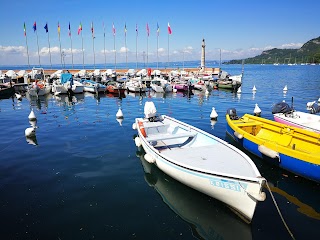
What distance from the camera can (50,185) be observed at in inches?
421

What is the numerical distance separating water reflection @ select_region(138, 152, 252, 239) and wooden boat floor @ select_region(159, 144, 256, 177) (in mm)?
1274

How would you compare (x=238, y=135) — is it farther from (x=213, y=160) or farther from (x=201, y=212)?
(x=201, y=212)

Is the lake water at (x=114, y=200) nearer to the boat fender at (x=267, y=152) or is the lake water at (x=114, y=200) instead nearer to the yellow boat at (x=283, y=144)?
the yellow boat at (x=283, y=144)

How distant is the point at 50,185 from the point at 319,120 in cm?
1788

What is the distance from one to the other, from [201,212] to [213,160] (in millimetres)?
2117

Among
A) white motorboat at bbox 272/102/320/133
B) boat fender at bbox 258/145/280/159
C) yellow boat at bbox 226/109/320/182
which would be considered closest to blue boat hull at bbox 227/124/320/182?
yellow boat at bbox 226/109/320/182

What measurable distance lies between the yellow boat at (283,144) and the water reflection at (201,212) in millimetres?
4558

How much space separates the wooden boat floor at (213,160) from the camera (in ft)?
27.4

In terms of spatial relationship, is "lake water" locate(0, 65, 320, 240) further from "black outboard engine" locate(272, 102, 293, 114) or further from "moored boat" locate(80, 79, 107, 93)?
"moored boat" locate(80, 79, 107, 93)

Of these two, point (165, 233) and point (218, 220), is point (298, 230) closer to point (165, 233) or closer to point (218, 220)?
point (218, 220)

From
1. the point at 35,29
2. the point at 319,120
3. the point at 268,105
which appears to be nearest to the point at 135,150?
A: the point at 319,120

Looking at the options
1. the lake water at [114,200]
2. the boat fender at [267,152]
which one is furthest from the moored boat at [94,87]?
the boat fender at [267,152]

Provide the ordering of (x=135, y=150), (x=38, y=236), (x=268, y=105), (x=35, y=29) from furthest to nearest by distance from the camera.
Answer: (x=35, y=29)
(x=268, y=105)
(x=135, y=150)
(x=38, y=236)

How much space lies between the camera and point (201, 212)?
28.0 feet
